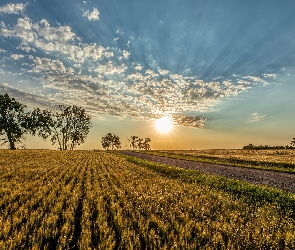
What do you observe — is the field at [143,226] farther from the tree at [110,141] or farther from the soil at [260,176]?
the tree at [110,141]

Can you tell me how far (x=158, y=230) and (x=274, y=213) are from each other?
5857mm

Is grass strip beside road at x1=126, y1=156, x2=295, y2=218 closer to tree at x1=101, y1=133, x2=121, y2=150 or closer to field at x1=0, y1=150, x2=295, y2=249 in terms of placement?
field at x1=0, y1=150, x2=295, y2=249

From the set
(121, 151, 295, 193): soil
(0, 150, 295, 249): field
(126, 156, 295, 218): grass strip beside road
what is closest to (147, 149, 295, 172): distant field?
(121, 151, 295, 193): soil

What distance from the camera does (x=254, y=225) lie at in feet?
22.9

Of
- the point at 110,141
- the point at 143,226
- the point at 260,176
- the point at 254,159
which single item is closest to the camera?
the point at 143,226

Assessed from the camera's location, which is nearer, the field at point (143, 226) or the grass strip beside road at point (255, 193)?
the field at point (143, 226)

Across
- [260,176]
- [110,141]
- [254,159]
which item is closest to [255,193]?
[260,176]

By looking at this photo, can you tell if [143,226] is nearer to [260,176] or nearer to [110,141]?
[260,176]

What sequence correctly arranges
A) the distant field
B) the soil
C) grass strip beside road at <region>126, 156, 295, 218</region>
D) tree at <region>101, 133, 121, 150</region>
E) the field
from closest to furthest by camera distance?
the field < grass strip beside road at <region>126, 156, 295, 218</region> < the soil < the distant field < tree at <region>101, 133, 121, 150</region>

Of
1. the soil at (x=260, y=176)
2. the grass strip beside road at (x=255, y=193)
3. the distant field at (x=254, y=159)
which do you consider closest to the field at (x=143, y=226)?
the grass strip beside road at (x=255, y=193)

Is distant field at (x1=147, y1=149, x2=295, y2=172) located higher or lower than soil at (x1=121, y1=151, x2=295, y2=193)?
Answer: higher

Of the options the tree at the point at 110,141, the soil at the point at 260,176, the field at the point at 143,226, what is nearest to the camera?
the field at the point at 143,226

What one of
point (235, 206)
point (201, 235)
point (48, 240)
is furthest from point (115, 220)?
point (235, 206)

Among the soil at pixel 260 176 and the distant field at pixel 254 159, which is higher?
the distant field at pixel 254 159
